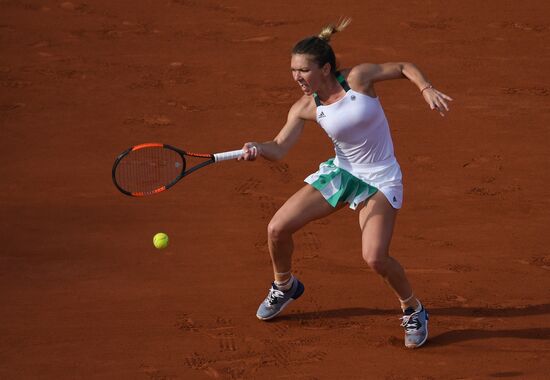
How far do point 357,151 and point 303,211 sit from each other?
1.66 ft

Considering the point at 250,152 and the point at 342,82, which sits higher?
the point at 342,82

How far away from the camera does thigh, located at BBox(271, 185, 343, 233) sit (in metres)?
6.43

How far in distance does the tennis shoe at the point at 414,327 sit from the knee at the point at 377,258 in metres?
0.44

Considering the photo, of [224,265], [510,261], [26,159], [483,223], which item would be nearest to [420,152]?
[483,223]

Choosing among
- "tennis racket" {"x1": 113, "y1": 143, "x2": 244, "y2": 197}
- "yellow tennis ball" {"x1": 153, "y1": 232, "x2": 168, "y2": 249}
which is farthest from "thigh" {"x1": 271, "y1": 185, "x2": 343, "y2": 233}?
"yellow tennis ball" {"x1": 153, "y1": 232, "x2": 168, "y2": 249}

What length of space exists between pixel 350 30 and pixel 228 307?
590cm

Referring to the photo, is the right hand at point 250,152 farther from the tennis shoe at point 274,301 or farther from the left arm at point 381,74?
the tennis shoe at point 274,301

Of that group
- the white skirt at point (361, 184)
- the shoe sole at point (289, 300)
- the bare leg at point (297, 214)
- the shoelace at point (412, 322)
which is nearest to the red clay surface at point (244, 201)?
the shoe sole at point (289, 300)

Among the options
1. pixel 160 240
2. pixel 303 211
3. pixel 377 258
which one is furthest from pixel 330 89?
pixel 160 240

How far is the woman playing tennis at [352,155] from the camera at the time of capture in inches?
245

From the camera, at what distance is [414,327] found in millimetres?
6512

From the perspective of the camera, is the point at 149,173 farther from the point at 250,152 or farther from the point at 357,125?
the point at 357,125

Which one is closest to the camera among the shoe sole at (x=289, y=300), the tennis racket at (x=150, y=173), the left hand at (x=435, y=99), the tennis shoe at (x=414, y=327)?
the left hand at (x=435, y=99)

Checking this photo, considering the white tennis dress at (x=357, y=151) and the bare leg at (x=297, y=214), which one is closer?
the white tennis dress at (x=357, y=151)
